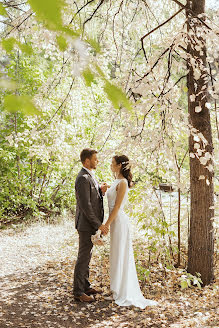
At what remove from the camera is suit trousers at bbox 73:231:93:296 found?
3691mm

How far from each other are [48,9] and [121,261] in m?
3.61

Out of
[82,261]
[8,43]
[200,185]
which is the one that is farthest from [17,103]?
[200,185]

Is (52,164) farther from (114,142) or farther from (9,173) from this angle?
(114,142)

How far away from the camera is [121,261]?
3895 mm

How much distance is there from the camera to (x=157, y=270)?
473 cm

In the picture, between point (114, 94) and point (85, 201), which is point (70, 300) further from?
point (114, 94)

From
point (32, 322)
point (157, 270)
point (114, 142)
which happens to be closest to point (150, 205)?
point (157, 270)

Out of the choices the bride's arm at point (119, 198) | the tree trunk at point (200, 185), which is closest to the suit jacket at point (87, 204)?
the bride's arm at point (119, 198)

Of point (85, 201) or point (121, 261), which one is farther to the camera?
point (121, 261)

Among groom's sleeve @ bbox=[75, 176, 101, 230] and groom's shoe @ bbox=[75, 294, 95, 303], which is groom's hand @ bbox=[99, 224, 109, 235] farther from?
groom's shoe @ bbox=[75, 294, 95, 303]

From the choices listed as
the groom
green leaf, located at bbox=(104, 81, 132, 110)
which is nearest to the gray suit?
the groom

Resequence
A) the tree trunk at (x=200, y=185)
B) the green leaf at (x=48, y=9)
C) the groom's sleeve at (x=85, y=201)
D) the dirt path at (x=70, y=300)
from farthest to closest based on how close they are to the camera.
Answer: the tree trunk at (x=200, y=185) → the groom's sleeve at (x=85, y=201) → the dirt path at (x=70, y=300) → the green leaf at (x=48, y=9)

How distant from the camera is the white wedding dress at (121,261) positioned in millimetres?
3814

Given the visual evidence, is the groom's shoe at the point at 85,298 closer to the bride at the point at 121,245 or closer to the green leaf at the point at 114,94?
the bride at the point at 121,245
